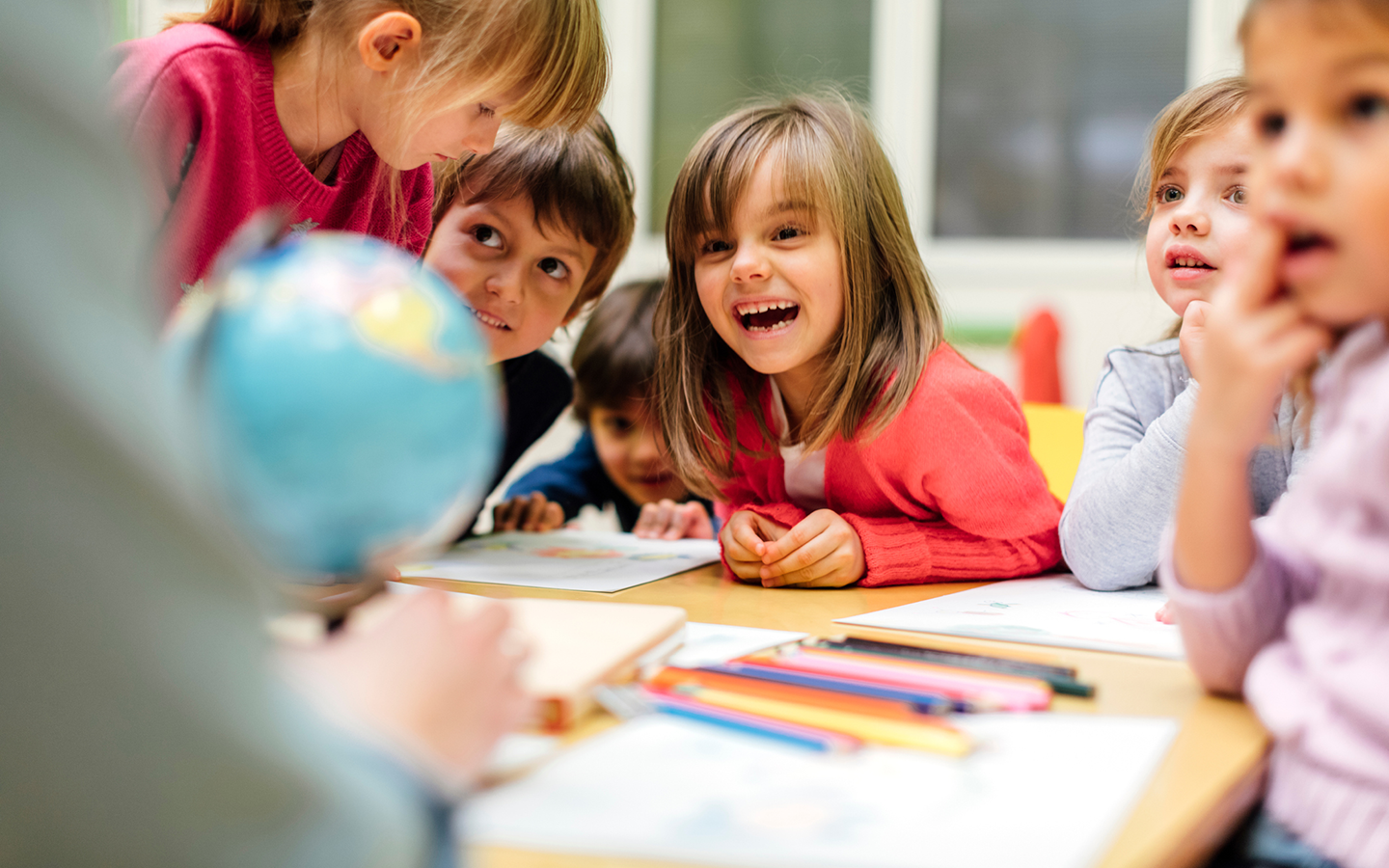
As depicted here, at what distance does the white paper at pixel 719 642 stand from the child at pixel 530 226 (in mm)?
678

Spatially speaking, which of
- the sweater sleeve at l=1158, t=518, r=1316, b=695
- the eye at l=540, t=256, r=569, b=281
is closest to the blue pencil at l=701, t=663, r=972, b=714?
the sweater sleeve at l=1158, t=518, r=1316, b=695

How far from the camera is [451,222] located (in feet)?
4.37

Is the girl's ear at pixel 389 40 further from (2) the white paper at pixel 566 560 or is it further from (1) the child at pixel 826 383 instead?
(2) the white paper at pixel 566 560

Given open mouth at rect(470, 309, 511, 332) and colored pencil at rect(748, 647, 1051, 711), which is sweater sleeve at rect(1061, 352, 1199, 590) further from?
open mouth at rect(470, 309, 511, 332)

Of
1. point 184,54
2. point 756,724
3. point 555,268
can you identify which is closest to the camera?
point 756,724

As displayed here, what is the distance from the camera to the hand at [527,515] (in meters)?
1.43

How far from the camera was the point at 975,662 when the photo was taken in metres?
0.61

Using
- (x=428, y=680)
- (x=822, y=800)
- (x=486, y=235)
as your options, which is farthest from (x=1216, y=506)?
(x=486, y=235)

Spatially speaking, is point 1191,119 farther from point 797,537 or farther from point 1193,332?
point 797,537

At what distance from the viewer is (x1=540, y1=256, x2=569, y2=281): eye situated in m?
1.35

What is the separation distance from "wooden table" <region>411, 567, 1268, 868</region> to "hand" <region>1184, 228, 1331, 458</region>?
0.46 feet

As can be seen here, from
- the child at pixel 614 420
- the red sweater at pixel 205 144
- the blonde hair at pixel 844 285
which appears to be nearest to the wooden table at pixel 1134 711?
the blonde hair at pixel 844 285

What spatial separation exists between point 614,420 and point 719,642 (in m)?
1.12

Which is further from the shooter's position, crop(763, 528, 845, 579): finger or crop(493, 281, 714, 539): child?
crop(493, 281, 714, 539): child
